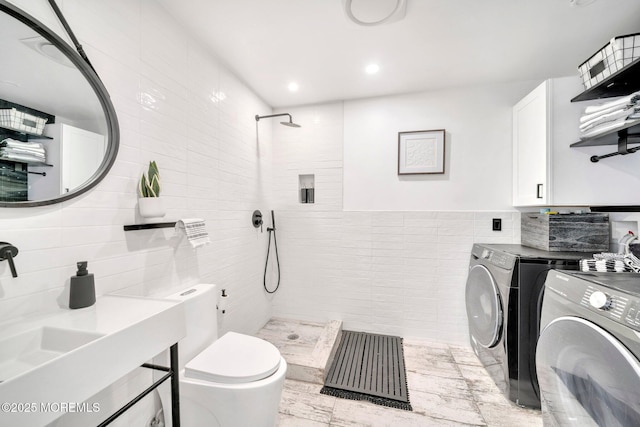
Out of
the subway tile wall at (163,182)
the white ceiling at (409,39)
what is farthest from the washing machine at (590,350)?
the subway tile wall at (163,182)

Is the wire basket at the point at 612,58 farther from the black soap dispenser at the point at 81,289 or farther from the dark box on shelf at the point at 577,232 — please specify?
the black soap dispenser at the point at 81,289

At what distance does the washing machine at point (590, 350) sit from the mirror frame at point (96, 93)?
1937 mm

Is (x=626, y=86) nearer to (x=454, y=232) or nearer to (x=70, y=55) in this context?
(x=454, y=232)

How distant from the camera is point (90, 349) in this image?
701 mm

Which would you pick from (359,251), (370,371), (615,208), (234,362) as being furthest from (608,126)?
(234,362)

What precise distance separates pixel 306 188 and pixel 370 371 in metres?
1.77

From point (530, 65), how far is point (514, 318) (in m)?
1.89

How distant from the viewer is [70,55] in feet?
3.38

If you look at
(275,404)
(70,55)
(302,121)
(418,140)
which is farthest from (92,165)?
(418,140)

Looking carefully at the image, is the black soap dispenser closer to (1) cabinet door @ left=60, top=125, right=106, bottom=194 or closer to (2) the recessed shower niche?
(1) cabinet door @ left=60, top=125, right=106, bottom=194

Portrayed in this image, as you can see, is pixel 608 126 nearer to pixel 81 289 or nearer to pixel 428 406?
pixel 428 406

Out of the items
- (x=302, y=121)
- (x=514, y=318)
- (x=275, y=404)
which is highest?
(x=302, y=121)

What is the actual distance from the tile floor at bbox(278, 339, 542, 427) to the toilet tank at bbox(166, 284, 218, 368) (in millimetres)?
685

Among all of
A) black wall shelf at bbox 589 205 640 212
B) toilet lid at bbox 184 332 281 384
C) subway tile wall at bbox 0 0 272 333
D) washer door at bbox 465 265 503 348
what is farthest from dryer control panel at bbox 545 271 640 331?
subway tile wall at bbox 0 0 272 333
